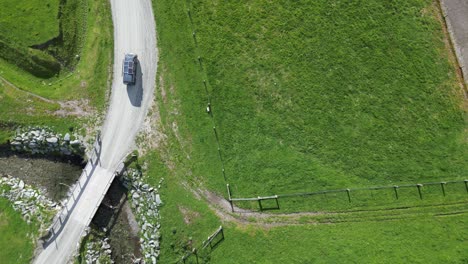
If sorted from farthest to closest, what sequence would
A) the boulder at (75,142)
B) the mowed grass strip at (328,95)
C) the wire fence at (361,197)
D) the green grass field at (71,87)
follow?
the green grass field at (71,87), the boulder at (75,142), the mowed grass strip at (328,95), the wire fence at (361,197)

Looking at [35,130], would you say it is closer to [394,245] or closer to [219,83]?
[219,83]

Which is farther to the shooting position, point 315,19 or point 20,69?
point 20,69

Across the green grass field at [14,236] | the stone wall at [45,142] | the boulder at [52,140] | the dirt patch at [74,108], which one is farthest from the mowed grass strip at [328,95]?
the green grass field at [14,236]

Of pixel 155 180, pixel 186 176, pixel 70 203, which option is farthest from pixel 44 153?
pixel 186 176

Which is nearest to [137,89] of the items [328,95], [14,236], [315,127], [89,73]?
[89,73]

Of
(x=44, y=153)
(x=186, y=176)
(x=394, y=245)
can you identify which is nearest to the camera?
(x=394, y=245)

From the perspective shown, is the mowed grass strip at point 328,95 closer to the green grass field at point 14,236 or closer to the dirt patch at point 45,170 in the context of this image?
the dirt patch at point 45,170

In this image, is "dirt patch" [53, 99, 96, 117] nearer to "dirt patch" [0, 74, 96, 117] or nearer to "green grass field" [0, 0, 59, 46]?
"dirt patch" [0, 74, 96, 117]
